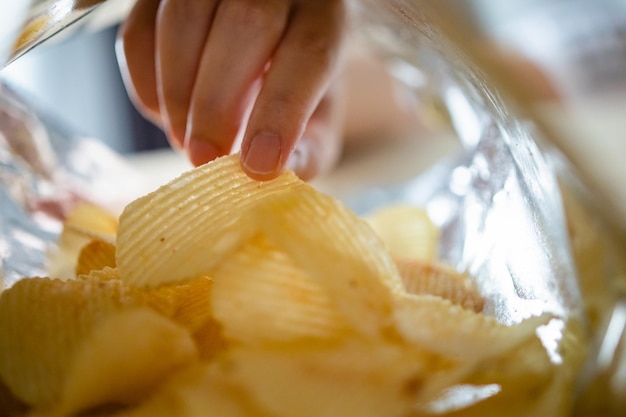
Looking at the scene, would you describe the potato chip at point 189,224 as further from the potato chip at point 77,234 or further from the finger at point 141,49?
the finger at point 141,49

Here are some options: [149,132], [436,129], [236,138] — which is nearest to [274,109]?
[236,138]

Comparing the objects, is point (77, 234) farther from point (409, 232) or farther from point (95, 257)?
point (409, 232)

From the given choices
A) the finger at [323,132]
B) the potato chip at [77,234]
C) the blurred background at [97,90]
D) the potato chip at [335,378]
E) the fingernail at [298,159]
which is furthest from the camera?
the blurred background at [97,90]

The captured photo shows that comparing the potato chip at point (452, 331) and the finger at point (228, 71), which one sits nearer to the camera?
the potato chip at point (452, 331)

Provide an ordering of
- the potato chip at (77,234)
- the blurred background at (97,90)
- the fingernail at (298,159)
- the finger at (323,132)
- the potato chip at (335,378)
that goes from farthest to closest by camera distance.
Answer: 1. the blurred background at (97,90)
2. the finger at (323,132)
3. the fingernail at (298,159)
4. the potato chip at (77,234)
5. the potato chip at (335,378)

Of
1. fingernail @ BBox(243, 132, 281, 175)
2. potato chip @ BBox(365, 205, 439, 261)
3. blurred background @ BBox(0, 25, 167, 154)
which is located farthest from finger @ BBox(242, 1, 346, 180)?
blurred background @ BBox(0, 25, 167, 154)

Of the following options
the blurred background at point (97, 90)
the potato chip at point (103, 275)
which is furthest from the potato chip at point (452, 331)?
the blurred background at point (97, 90)
